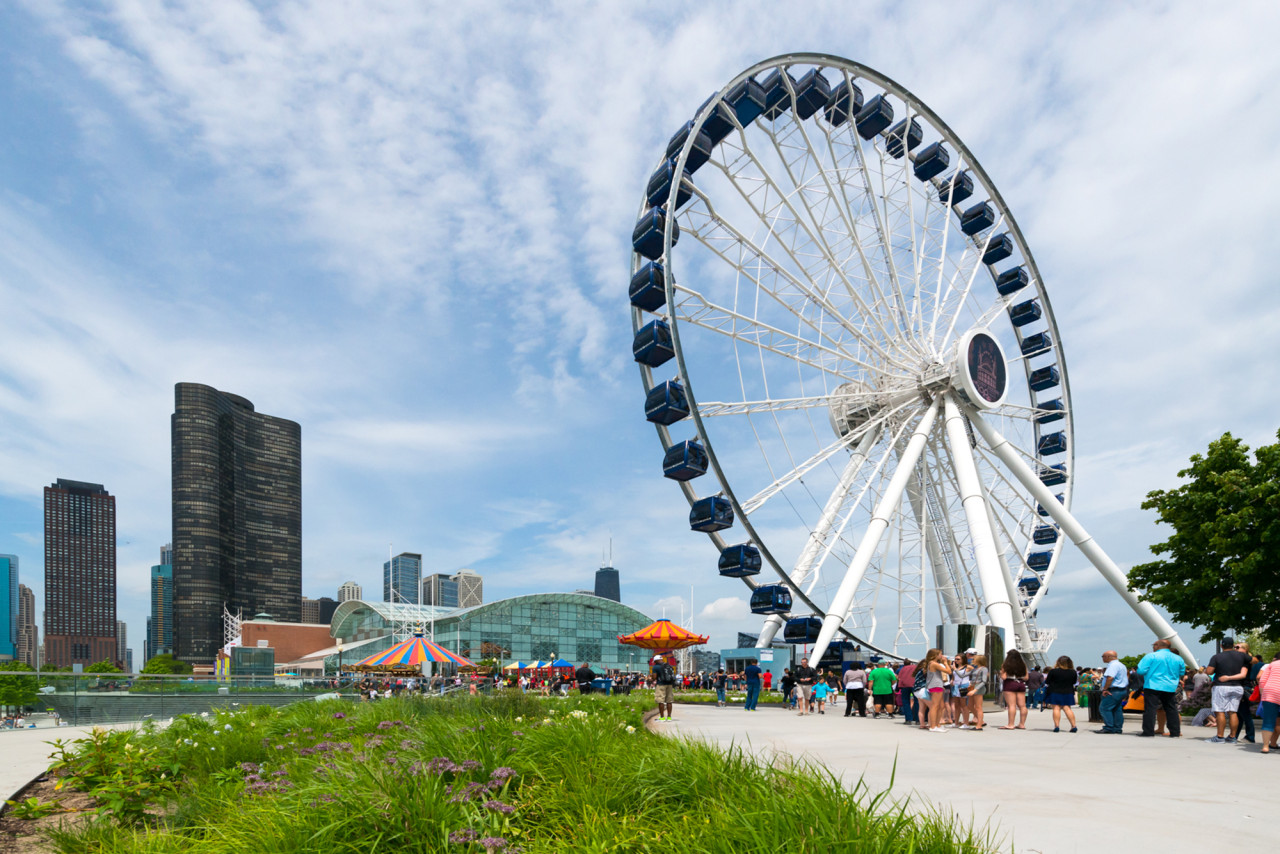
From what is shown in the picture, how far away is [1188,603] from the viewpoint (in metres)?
19.8

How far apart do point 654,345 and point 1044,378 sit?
22162 mm

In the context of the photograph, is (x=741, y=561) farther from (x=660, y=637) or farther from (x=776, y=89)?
(x=776, y=89)

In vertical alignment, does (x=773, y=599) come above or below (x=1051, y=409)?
below

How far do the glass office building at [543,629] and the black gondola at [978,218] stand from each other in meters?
66.0

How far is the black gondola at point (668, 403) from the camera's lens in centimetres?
2691

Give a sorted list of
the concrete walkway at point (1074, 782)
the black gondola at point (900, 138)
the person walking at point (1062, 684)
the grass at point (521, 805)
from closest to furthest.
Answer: the grass at point (521, 805) → the concrete walkway at point (1074, 782) → the person walking at point (1062, 684) → the black gondola at point (900, 138)

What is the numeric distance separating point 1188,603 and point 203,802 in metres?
20.0

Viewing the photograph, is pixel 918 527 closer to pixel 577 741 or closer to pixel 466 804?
pixel 577 741

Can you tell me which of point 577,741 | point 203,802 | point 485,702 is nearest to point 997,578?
point 485,702

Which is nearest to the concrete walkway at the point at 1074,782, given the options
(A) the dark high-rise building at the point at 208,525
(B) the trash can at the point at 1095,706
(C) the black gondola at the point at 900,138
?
(B) the trash can at the point at 1095,706

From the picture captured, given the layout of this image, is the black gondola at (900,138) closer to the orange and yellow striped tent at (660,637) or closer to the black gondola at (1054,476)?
the black gondola at (1054,476)

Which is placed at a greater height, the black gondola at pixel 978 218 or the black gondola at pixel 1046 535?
the black gondola at pixel 978 218

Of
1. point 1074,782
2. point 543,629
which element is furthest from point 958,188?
point 543,629

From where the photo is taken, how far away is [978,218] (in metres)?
36.8
